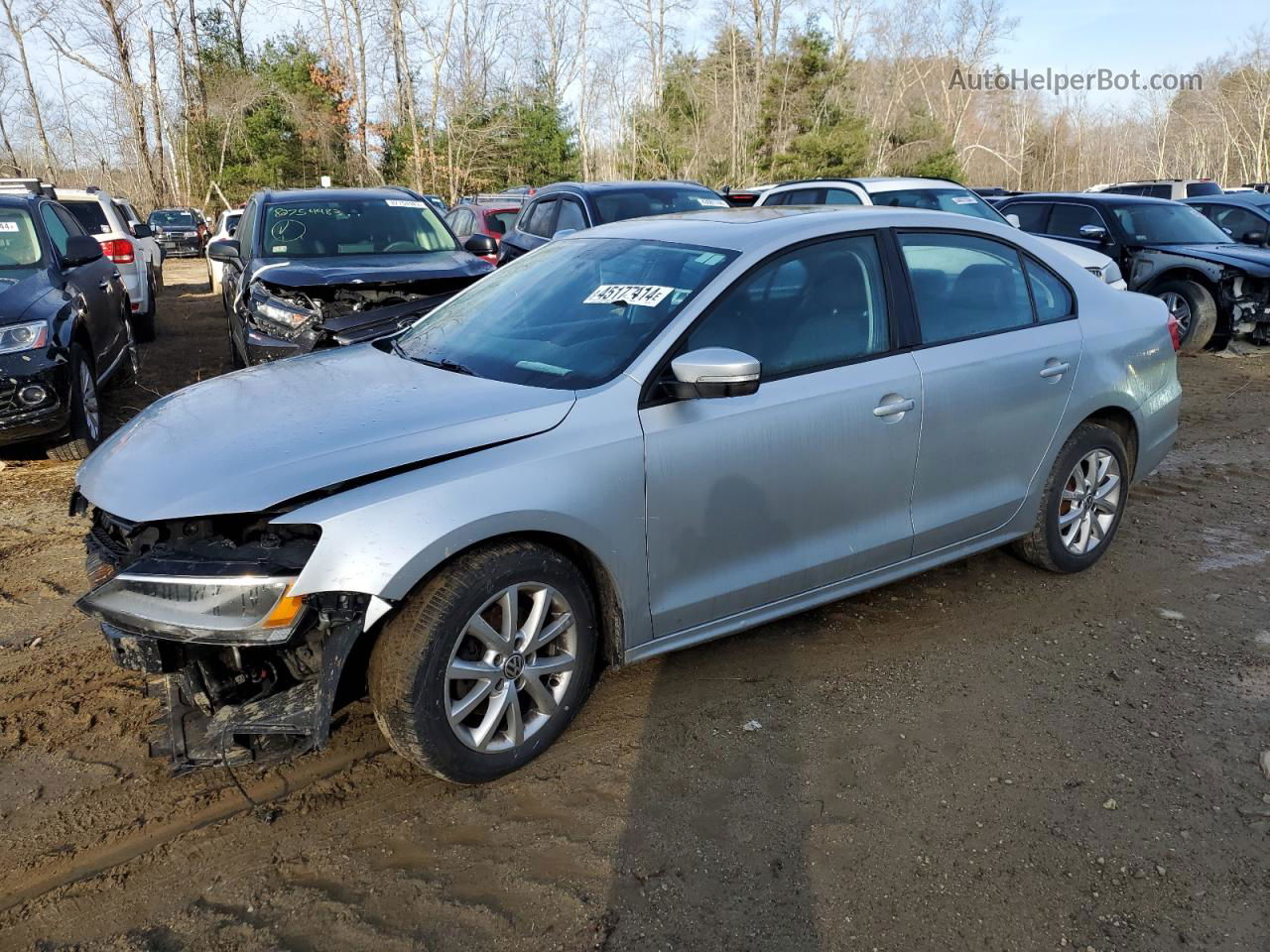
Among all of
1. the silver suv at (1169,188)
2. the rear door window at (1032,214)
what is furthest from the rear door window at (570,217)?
the silver suv at (1169,188)

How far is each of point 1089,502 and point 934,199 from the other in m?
6.60

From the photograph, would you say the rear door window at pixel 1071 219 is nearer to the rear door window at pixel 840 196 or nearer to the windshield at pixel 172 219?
the rear door window at pixel 840 196

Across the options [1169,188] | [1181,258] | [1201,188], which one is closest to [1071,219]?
[1181,258]

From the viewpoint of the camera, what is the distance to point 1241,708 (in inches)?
141

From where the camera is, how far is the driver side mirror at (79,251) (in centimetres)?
707

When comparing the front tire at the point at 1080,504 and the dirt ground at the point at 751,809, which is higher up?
the front tire at the point at 1080,504

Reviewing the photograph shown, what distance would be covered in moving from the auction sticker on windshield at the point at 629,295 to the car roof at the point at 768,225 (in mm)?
308

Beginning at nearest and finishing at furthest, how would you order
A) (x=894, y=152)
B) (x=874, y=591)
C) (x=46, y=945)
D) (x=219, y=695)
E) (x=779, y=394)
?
(x=46, y=945), (x=219, y=695), (x=779, y=394), (x=874, y=591), (x=894, y=152)

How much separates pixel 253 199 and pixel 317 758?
6987mm

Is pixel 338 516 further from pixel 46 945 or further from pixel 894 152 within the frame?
pixel 894 152

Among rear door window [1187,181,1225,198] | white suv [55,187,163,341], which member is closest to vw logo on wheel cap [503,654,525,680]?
white suv [55,187,163,341]

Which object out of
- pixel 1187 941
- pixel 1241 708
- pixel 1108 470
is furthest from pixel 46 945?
pixel 1108 470

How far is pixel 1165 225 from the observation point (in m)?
11.4

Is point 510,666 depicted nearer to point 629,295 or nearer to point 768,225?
point 629,295
